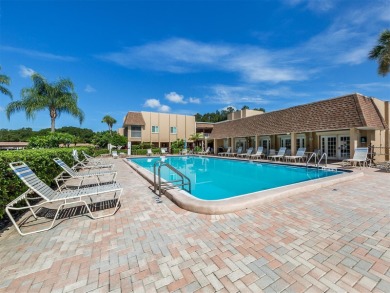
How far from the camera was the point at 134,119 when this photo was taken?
34.7m

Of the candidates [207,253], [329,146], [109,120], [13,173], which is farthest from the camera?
[109,120]

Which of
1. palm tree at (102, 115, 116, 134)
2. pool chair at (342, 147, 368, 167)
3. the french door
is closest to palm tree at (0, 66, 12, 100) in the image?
pool chair at (342, 147, 368, 167)

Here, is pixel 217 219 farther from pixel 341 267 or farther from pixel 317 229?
pixel 341 267

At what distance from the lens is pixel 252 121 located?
22.6 meters

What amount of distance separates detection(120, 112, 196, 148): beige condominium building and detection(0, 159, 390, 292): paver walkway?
106ft

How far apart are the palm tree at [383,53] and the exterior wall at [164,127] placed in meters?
29.8

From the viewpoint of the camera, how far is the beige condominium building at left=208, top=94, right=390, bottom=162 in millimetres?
13407

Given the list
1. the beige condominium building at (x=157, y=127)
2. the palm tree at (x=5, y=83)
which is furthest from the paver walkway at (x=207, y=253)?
the beige condominium building at (x=157, y=127)

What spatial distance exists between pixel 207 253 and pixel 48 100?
73.6ft

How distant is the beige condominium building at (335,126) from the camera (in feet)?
44.0

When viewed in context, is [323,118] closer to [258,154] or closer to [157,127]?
[258,154]

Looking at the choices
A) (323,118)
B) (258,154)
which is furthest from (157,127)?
(323,118)

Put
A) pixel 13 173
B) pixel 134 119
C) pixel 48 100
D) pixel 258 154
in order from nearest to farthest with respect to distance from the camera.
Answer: pixel 13 173
pixel 48 100
pixel 258 154
pixel 134 119

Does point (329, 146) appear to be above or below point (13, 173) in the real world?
above
